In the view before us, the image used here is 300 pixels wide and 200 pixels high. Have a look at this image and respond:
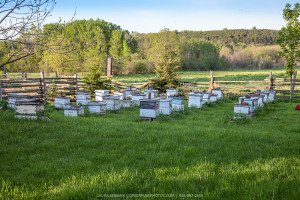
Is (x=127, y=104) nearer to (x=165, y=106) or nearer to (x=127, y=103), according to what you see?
(x=127, y=103)

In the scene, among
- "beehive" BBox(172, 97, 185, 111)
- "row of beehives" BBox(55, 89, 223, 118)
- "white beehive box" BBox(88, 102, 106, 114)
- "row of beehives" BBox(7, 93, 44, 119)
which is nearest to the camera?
"row of beehives" BBox(7, 93, 44, 119)

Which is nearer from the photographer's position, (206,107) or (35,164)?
(35,164)

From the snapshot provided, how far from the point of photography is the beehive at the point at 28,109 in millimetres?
8422

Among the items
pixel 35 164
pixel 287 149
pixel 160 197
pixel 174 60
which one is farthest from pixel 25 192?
pixel 174 60

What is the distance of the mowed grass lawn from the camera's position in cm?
367

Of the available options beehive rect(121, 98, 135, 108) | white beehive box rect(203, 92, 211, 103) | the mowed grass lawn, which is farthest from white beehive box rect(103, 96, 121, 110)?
white beehive box rect(203, 92, 211, 103)

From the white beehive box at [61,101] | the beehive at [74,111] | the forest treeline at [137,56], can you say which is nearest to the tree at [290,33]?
the beehive at [74,111]

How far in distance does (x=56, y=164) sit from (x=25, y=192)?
1.21 m

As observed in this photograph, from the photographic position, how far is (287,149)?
597 centimetres

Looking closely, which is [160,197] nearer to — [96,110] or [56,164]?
[56,164]

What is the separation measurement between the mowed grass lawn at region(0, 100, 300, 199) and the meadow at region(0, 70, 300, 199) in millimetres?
14

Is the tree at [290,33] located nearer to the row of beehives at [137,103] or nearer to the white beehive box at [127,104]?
the row of beehives at [137,103]

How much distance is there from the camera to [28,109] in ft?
27.9

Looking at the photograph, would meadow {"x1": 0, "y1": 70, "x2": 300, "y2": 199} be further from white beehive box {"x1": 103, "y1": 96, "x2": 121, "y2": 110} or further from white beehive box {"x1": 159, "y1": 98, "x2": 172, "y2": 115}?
white beehive box {"x1": 103, "y1": 96, "x2": 121, "y2": 110}
